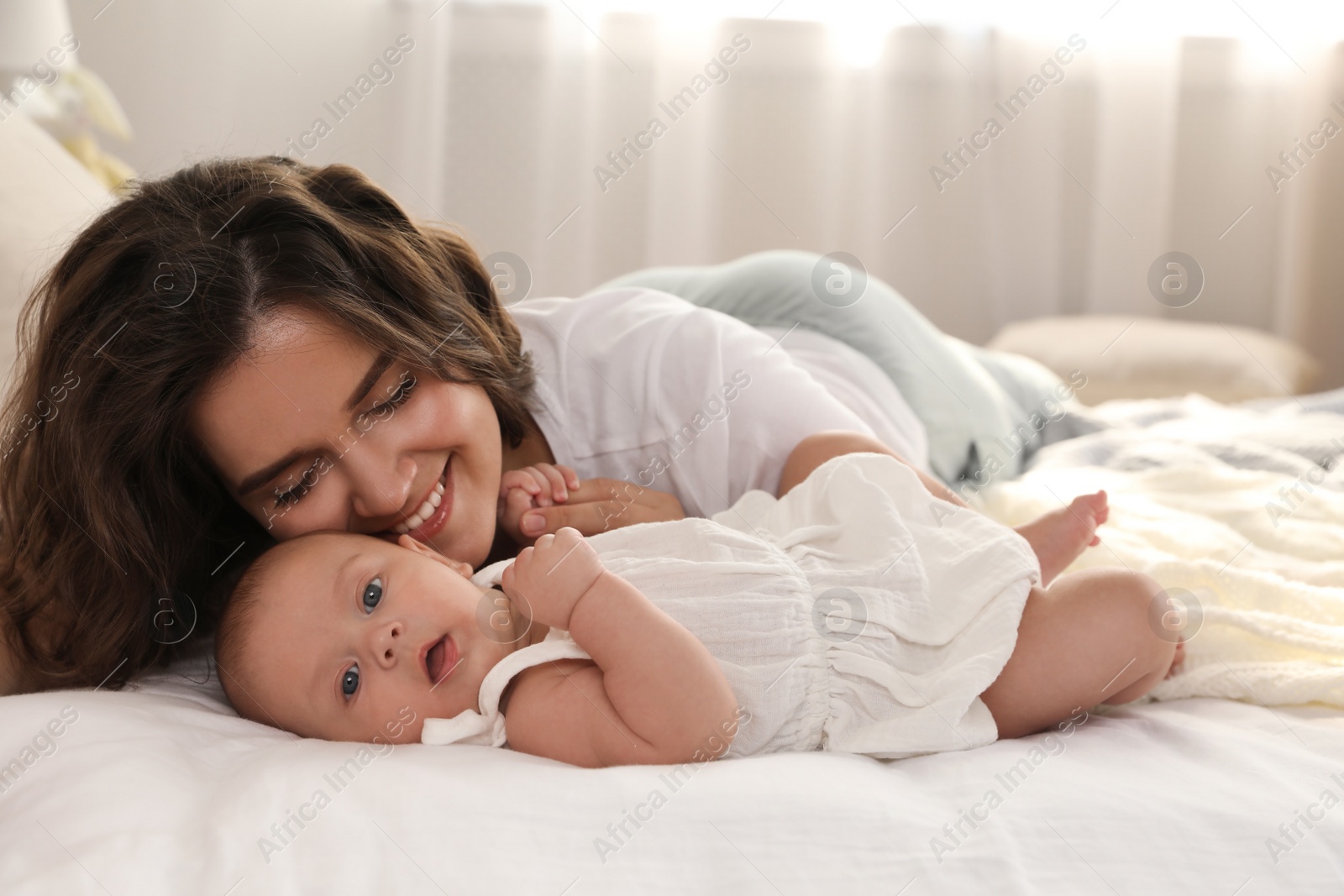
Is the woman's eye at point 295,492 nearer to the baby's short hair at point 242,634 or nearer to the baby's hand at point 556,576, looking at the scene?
the baby's short hair at point 242,634

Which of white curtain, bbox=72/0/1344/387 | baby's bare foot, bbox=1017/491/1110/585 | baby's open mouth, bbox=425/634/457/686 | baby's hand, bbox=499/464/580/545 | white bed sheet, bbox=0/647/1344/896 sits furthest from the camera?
white curtain, bbox=72/0/1344/387

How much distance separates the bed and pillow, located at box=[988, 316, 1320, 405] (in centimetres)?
173

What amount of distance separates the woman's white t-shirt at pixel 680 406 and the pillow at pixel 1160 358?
1.44m

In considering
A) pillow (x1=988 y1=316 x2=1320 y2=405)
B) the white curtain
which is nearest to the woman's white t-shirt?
pillow (x1=988 y1=316 x2=1320 y2=405)

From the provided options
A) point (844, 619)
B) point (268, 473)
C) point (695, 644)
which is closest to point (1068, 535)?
point (844, 619)

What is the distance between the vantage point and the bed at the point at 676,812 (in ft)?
1.72

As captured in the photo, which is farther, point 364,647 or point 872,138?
point 872,138

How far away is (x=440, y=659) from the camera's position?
0.81m

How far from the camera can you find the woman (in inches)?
34.5

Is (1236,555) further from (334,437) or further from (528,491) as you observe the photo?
(334,437)

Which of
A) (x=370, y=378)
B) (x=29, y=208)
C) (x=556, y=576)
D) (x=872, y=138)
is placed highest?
(x=872, y=138)

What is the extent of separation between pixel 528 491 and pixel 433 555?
0.17 m

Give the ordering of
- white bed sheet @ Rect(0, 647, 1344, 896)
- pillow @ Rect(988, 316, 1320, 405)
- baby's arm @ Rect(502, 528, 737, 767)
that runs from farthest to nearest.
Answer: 1. pillow @ Rect(988, 316, 1320, 405)
2. baby's arm @ Rect(502, 528, 737, 767)
3. white bed sheet @ Rect(0, 647, 1344, 896)

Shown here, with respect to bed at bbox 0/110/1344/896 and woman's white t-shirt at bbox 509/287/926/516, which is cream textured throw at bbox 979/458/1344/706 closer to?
bed at bbox 0/110/1344/896
